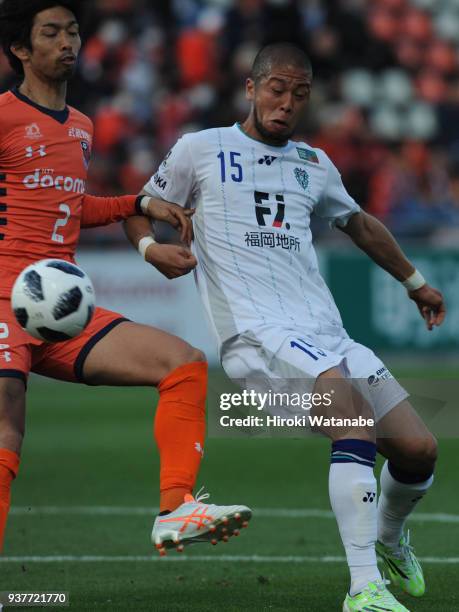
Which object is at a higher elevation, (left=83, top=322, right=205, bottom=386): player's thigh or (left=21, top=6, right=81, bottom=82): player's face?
(left=21, top=6, right=81, bottom=82): player's face

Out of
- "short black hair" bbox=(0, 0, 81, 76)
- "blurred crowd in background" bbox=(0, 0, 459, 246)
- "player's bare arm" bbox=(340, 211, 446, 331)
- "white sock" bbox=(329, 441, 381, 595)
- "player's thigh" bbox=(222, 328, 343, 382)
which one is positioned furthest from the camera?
"blurred crowd in background" bbox=(0, 0, 459, 246)

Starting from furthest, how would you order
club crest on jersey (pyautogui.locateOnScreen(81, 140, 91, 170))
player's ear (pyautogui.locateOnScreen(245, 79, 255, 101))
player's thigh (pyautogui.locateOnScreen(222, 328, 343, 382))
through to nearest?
player's ear (pyautogui.locateOnScreen(245, 79, 255, 101)), club crest on jersey (pyautogui.locateOnScreen(81, 140, 91, 170)), player's thigh (pyautogui.locateOnScreen(222, 328, 343, 382))

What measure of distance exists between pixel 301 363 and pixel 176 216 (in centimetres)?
95

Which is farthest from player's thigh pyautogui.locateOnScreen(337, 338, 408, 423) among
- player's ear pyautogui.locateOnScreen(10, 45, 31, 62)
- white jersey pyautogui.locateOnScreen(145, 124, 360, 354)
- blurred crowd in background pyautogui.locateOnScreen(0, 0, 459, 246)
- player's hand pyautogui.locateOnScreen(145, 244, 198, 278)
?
blurred crowd in background pyautogui.locateOnScreen(0, 0, 459, 246)

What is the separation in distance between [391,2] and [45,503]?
1474 centimetres

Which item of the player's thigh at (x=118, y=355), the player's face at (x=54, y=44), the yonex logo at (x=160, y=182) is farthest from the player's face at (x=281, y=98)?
the player's thigh at (x=118, y=355)

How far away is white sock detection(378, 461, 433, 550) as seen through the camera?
19.1 ft

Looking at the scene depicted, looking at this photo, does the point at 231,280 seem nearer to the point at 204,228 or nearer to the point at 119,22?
the point at 204,228

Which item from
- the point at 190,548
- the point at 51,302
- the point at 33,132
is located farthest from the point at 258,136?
the point at 190,548

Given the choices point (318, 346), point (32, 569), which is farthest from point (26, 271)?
point (32, 569)

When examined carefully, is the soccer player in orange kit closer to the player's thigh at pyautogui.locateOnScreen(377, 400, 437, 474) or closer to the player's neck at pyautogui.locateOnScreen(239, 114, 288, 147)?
the player's neck at pyautogui.locateOnScreen(239, 114, 288, 147)

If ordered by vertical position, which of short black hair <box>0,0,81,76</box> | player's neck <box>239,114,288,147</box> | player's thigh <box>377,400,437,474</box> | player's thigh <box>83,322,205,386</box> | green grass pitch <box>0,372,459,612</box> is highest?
short black hair <box>0,0,81,76</box>

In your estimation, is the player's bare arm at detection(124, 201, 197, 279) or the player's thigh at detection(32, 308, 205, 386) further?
the player's bare arm at detection(124, 201, 197, 279)

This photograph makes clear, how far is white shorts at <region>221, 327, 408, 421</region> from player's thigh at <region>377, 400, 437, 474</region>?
42 millimetres
